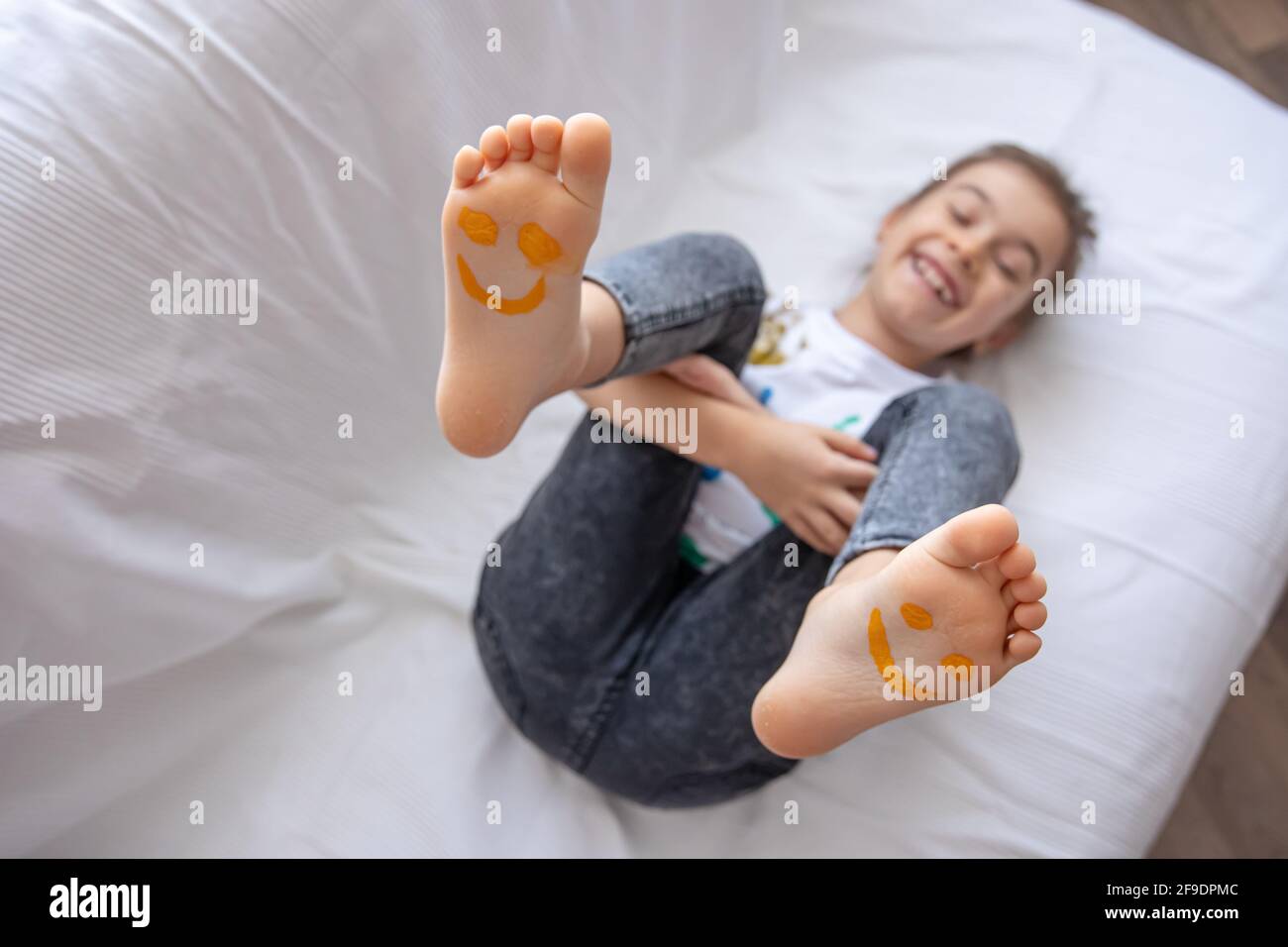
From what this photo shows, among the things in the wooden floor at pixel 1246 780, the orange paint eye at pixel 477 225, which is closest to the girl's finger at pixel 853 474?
the orange paint eye at pixel 477 225

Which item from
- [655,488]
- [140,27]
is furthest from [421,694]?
[140,27]

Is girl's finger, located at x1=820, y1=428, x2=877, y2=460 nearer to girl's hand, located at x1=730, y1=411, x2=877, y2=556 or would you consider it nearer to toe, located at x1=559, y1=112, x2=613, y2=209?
girl's hand, located at x1=730, y1=411, x2=877, y2=556

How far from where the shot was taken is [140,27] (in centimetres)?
73

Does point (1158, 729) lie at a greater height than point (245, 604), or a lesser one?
lesser

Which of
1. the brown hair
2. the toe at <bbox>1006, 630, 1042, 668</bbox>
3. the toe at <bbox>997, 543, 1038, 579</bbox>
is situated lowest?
the toe at <bbox>1006, 630, 1042, 668</bbox>

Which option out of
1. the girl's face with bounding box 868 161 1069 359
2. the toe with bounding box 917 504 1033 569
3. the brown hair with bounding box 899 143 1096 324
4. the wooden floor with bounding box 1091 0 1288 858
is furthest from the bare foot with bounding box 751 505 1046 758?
the wooden floor with bounding box 1091 0 1288 858

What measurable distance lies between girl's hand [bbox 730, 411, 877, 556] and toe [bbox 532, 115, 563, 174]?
0.30m

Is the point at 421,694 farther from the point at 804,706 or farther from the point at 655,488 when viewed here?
the point at 804,706

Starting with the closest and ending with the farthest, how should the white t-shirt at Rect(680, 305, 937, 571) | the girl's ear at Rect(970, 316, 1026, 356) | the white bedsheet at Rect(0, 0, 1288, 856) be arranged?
1. the white bedsheet at Rect(0, 0, 1288, 856)
2. the white t-shirt at Rect(680, 305, 937, 571)
3. the girl's ear at Rect(970, 316, 1026, 356)

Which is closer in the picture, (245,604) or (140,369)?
(140,369)

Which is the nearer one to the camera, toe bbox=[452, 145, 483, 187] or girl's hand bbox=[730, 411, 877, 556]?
toe bbox=[452, 145, 483, 187]

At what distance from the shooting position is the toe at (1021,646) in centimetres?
56

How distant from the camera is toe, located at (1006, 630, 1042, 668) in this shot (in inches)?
22.2
